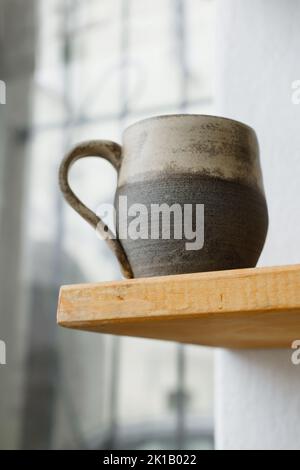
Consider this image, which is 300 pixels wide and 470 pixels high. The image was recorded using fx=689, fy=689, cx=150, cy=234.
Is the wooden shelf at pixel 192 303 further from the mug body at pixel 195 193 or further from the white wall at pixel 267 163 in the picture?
the white wall at pixel 267 163

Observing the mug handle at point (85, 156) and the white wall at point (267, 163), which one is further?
the white wall at point (267, 163)

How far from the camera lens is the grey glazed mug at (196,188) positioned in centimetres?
39

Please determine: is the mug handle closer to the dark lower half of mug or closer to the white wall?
the dark lower half of mug

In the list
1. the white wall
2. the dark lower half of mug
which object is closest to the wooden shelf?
the dark lower half of mug

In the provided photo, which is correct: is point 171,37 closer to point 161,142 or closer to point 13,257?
point 13,257

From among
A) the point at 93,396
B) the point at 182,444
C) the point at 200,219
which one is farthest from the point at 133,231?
the point at 93,396

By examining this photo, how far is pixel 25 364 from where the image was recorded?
259cm

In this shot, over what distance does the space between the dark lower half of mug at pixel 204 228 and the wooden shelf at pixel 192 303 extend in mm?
32

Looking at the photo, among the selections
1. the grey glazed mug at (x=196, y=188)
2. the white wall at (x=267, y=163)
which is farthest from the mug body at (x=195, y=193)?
the white wall at (x=267, y=163)

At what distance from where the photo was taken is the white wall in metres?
0.56

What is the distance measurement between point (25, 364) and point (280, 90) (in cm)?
216

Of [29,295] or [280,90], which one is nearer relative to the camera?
[280,90]

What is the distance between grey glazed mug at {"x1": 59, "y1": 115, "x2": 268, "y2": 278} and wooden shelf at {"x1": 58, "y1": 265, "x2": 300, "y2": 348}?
3cm

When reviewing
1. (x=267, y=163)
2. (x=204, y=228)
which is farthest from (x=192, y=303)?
(x=267, y=163)
